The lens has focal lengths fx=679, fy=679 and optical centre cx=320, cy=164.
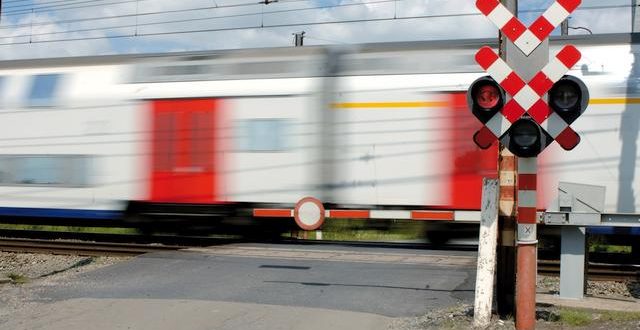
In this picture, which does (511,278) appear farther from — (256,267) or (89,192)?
(89,192)

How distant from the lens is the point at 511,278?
19.9ft

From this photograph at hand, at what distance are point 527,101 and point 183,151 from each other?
24.9 ft

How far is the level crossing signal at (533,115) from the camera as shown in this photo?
5.18 meters

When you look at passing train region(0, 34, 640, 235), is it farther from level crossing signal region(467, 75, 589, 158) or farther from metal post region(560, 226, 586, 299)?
level crossing signal region(467, 75, 589, 158)

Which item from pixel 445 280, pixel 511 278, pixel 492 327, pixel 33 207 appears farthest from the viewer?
pixel 33 207

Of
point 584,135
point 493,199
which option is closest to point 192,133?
point 584,135

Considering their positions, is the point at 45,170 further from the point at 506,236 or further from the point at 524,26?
the point at 524,26

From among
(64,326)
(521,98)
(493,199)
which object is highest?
(521,98)

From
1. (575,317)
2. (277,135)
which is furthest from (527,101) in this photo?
(277,135)

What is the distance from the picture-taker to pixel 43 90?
12.7 m

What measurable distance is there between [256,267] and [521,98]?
516cm

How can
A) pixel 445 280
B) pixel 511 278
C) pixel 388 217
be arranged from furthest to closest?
pixel 388 217
pixel 445 280
pixel 511 278

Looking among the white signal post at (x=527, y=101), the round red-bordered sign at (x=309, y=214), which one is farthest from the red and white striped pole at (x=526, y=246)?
the round red-bordered sign at (x=309, y=214)

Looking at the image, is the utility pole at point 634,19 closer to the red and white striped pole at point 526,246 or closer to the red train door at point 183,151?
the red train door at point 183,151
